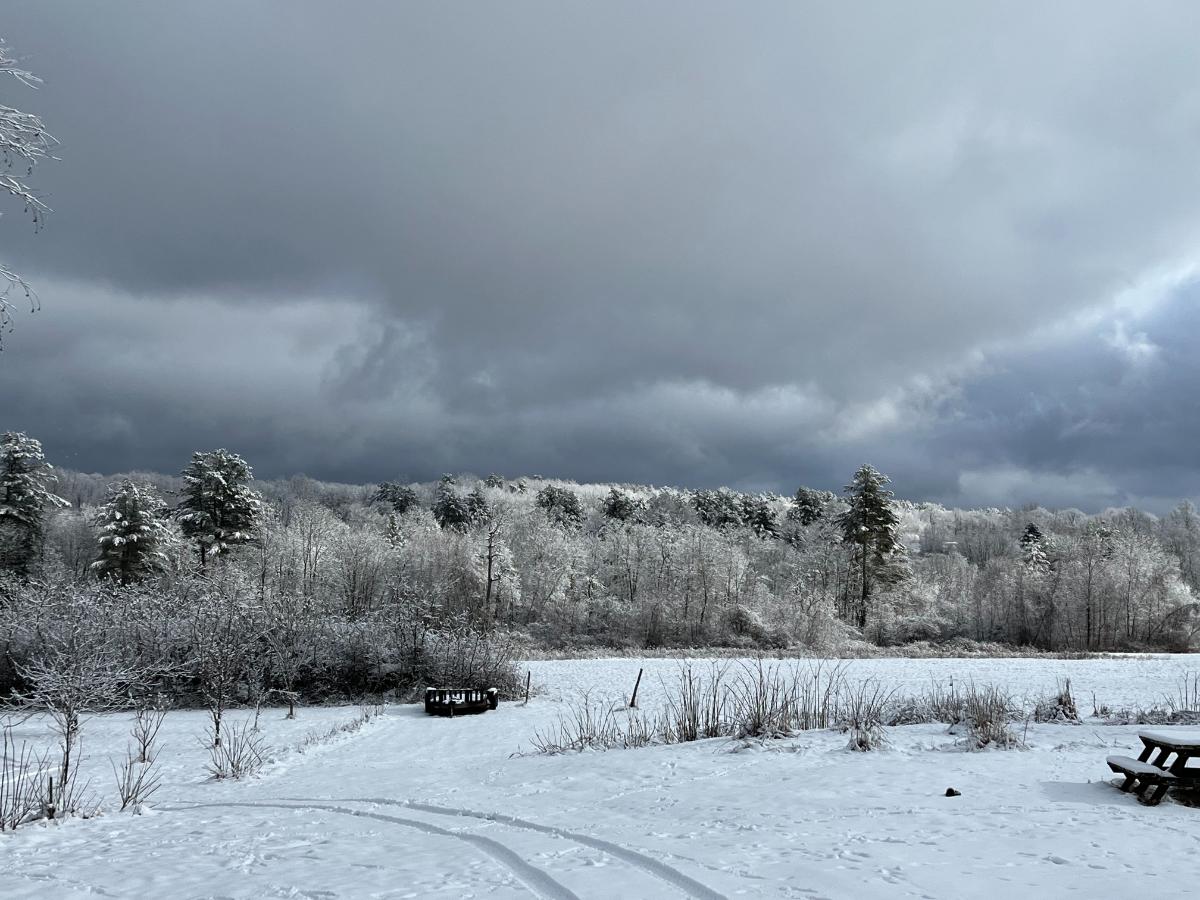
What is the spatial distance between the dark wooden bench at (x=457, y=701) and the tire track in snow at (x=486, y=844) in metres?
14.1

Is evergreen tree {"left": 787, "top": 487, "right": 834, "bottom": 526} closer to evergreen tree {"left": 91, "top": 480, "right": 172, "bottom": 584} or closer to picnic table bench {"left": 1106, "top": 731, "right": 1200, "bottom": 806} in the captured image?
evergreen tree {"left": 91, "top": 480, "right": 172, "bottom": 584}

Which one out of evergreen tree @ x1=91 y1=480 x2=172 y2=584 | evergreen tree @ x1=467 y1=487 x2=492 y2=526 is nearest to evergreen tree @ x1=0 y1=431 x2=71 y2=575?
evergreen tree @ x1=91 y1=480 x2=172 y2=584

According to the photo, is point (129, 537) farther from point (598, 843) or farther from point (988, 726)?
point (988, 726)

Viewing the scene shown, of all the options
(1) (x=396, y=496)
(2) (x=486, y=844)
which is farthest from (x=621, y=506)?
(2) (x=486, y=844)

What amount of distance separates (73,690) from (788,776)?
11.1 meters

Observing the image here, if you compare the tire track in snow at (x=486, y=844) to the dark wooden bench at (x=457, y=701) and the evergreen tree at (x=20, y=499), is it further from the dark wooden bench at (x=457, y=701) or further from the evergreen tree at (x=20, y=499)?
the evergreen tree at (x=20, y=499)

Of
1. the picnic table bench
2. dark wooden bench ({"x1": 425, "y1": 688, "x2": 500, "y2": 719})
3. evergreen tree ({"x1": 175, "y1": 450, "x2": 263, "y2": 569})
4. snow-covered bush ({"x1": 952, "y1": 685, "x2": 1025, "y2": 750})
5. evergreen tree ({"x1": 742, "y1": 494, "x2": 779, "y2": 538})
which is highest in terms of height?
evergreen tree ({"x1": 742, "y1": 494, "x2": 779, "y2": 538})

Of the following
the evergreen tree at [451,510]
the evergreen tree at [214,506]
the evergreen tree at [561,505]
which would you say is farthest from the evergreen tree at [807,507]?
the evergreen tree at [214,506]

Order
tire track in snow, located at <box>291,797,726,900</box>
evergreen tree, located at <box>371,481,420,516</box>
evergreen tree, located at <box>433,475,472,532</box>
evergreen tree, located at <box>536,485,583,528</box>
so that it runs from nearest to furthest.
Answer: tire track in snow, located at <box>291,797,726,900</box> → evergreen tree, located at <box>433,475,472,532</box> → evergreen tree, located at <box>536,485,583,528</box> → evergreen tree, located at <box>371,481,420,516</box>

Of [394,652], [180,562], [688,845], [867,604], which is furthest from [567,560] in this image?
[688,845]

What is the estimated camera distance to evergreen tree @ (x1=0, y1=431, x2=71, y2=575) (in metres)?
40.2

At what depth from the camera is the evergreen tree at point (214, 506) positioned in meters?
48.7

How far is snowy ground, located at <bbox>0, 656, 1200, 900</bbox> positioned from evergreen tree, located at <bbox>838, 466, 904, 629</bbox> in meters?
47.5

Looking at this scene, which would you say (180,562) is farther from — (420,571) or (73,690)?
(73,690)
